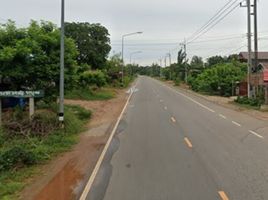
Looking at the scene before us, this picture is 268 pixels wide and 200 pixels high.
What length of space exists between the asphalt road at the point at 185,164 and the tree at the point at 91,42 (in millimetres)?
39216

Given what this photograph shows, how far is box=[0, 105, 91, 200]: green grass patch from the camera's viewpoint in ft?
38.5

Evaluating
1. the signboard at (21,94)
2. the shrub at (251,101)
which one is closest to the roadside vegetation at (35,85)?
the signboard at (21,94)

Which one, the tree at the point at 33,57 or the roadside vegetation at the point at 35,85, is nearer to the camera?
the roadside vegetation at the point at 35,85

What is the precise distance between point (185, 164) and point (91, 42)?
5124cm

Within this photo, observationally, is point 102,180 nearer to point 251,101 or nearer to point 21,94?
point 21,94

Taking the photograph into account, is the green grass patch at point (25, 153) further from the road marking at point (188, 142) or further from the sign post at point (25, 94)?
the road marking at point (188, 142)

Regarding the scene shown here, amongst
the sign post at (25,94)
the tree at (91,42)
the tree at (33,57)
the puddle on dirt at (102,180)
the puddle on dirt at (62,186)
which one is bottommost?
the puddle on dirt at (62,186)

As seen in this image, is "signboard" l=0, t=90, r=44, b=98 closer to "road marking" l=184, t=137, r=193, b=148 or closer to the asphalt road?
the asphalt road

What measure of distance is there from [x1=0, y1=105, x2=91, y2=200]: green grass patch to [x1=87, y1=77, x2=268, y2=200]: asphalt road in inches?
72.5

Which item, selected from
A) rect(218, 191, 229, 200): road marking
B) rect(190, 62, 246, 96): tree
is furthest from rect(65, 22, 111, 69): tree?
rect(218, 191, 229, 200): road marking

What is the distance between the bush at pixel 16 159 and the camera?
44.0ft

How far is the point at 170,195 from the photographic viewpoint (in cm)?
1001

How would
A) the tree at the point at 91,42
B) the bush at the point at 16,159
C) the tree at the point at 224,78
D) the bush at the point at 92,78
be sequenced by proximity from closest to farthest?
the bush at the point at 16,159, the bush at the point at 92,78, the tree at the point at 224,78, the tree at the point at 91,42

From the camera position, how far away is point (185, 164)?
45.5ft
